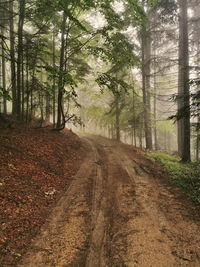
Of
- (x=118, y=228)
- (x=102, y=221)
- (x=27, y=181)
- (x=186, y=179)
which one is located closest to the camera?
(x=118, y=228)

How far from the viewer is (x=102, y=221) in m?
5.73

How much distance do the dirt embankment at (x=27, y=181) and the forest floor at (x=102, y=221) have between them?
29 millimetres

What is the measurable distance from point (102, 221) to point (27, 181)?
10.7ft

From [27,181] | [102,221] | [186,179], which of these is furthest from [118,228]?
[186,179]

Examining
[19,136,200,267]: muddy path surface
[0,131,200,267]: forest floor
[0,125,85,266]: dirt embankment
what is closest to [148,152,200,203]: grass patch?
[0,131,200,267]: forest floor

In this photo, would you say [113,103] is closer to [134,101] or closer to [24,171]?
[134,101]

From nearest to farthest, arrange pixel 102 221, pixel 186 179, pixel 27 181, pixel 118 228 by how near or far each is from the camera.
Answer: pixel 118 228 < pixel 102 221 < pixel 27 181 < pixel 186 179

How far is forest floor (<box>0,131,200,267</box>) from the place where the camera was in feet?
14.5

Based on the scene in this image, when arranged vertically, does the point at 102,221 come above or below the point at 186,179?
below

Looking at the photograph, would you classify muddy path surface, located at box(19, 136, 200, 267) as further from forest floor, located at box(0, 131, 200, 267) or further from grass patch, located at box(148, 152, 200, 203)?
grass patch, located at box(148, 152, 200, 203)

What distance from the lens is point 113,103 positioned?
1881cm

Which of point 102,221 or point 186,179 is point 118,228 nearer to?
point 102,221

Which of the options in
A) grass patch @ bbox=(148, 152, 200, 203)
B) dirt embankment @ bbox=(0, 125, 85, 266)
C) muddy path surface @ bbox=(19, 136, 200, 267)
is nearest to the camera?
muddy path surface @ bbox=(19, 136, 200, 267)

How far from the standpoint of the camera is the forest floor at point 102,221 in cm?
442
